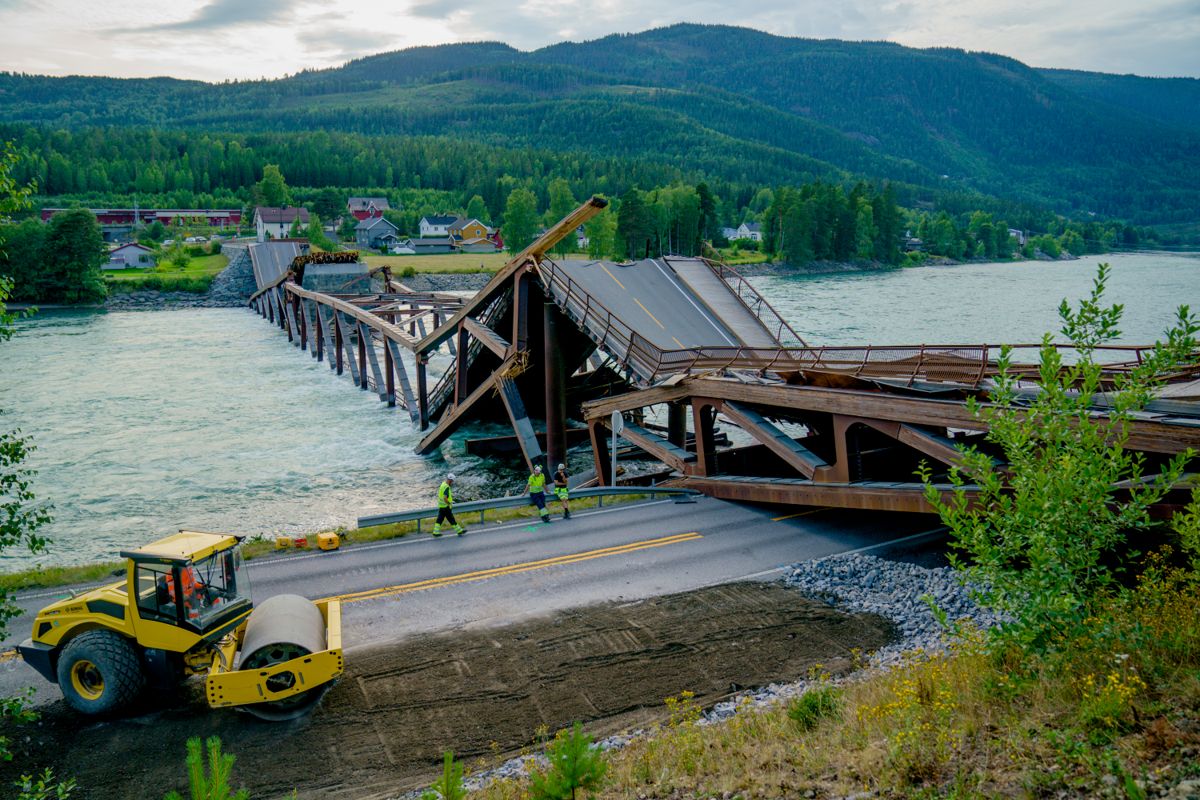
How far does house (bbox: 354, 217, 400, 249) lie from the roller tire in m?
144

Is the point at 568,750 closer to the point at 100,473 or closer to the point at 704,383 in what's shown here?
the point at 704,383

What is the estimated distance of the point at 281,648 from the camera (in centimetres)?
1151

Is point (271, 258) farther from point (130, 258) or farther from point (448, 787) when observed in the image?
point (448, 787)

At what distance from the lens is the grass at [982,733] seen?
25.7 feet

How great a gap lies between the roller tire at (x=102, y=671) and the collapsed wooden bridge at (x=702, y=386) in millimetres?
13503

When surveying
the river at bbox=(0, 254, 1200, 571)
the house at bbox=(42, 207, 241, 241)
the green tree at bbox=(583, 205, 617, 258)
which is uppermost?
the house at bbox=(42, 207, 241, 241)

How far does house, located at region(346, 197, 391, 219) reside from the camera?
176m

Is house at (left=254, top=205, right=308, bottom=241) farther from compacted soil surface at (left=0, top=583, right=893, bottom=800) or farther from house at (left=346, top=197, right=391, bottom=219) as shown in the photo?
compacted soil surface at (left=0, top=583, right=893, bottom=800)

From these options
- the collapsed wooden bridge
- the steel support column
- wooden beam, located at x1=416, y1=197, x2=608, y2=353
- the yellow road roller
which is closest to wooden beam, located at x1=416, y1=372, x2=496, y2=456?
the collapsed wooden bridge

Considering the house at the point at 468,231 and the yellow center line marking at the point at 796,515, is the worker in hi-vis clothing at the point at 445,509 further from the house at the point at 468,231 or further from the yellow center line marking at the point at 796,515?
the house at the point at 468,231

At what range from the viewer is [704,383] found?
21.3m

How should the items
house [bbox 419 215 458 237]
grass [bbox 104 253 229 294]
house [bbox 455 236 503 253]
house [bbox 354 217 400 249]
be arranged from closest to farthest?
1. grass [bbox 104 253 229 294]
2. house [bbox 354 217 400 249]
3. house [bbox 455 236 503 253]
4. house [bbox 419 215 458 237]

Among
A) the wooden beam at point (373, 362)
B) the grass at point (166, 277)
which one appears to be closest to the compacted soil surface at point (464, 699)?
the wooden beam at point (373, 362)

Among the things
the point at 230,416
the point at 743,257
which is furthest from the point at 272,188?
the point at 230,416
